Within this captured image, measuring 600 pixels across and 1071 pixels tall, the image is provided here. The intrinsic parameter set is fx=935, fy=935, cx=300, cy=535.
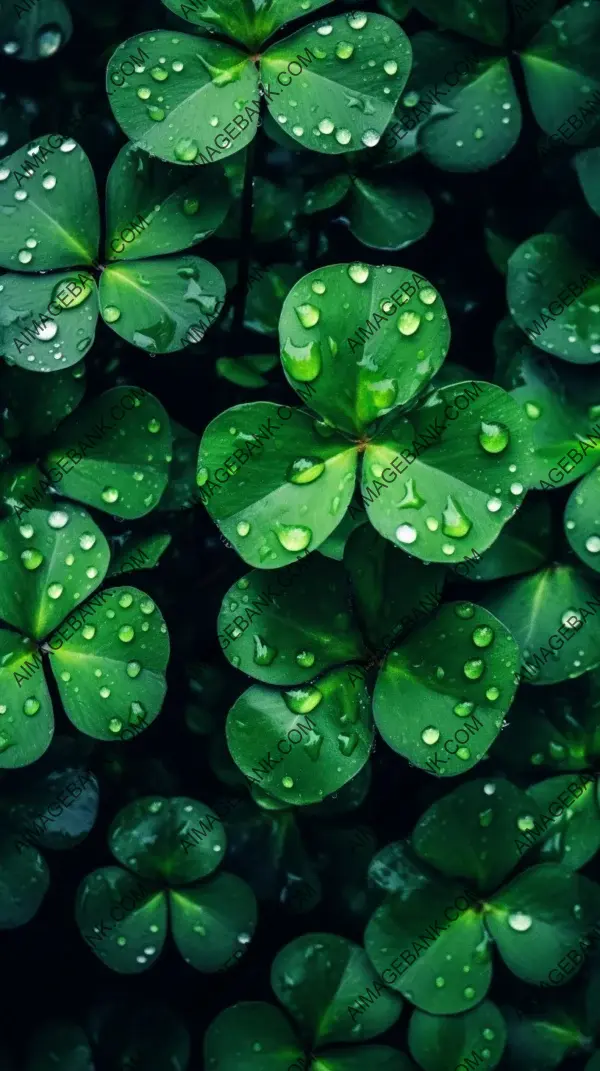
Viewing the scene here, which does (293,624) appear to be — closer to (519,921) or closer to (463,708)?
(463,708)

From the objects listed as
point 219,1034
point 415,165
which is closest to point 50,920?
point 219,1034

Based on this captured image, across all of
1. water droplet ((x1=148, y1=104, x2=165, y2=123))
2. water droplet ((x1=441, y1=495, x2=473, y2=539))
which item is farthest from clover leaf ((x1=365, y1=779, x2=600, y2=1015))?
water droplet ((x1=148, y1=104, x2=165, y2=123))

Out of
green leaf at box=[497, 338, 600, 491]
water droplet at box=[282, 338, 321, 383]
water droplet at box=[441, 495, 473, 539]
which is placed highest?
water droplet at box=[282, 338, 321, 383]

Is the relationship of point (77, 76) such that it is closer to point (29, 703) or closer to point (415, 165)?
point (415, 165)

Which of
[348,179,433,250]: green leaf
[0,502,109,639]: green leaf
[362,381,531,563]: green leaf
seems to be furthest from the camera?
[348,179,433,250]: green leaf

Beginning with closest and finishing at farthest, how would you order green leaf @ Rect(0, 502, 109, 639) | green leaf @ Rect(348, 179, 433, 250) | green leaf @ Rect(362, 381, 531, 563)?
green leaf @ Rect(362, 381, 531, 563)
green leaf @ Rect(0, 502, 109, 639)
green leaf @ Rect(348, 179, 433, 250)

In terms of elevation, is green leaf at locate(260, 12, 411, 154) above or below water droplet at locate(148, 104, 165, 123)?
above

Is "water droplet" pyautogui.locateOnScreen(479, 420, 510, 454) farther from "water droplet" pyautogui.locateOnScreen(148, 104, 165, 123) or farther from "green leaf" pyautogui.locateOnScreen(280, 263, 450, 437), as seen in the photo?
"water droplet" pyautogui.locateOnScreen(148, 104, 165, 123)
